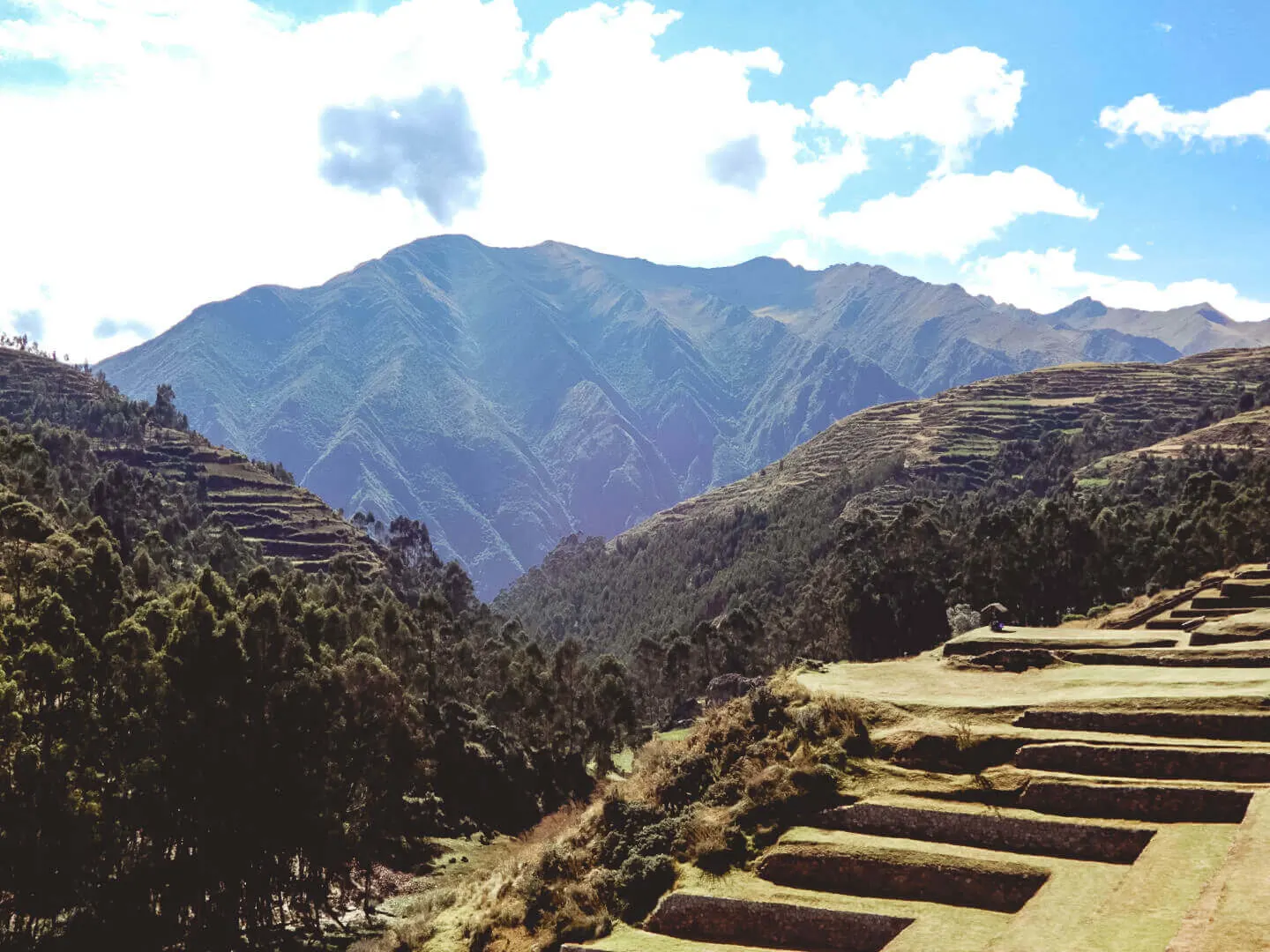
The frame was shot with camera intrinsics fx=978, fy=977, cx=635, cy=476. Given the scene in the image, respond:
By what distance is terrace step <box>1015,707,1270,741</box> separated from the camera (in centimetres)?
2867

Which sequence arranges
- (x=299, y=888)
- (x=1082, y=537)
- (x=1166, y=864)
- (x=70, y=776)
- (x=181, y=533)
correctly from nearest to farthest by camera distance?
(x=1166, y=864)
(x=70, y=776)
(x=299, y=888)
(x=1082, y=537)
(x=181, y=533)

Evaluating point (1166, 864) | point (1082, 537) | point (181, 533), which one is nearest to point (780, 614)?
point (1082, 537)

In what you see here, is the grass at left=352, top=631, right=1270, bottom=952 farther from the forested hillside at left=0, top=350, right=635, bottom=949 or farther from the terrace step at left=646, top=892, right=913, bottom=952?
the forested hillside at left=0, top=350, right=635, bottom=949

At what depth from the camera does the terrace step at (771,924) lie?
79.9 ft

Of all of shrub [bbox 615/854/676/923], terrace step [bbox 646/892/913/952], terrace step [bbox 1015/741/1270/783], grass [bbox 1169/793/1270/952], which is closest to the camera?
grass [bbox 1169/793/1270/952]

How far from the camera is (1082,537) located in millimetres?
103562

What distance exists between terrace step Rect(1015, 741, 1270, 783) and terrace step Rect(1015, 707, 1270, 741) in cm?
169

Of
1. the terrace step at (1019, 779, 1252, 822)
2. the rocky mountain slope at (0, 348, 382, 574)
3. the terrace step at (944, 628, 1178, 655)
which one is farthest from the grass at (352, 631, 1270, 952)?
the rocky mountain slope at (0, 348, 382, 574)

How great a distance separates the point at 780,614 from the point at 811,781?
113584 millimetres

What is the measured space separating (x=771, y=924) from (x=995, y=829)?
667cm

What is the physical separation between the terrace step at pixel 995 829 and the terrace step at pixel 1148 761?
2.40 m

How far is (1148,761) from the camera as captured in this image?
1091 inches

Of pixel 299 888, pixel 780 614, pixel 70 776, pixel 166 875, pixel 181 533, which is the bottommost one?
pixel 780 614

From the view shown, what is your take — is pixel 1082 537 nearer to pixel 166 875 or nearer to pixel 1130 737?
pixel 1130 737
